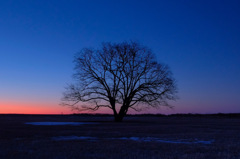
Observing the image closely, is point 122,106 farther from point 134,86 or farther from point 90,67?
point 90,67

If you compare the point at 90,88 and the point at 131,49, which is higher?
the point at 131,49

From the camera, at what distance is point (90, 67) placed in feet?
146

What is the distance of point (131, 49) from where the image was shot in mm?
44031
